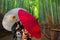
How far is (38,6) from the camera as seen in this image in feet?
6.10

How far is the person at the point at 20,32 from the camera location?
1.51 metres

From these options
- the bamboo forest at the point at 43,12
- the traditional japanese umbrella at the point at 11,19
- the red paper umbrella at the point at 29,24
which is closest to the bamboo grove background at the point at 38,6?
the bamboo forest at the point at 43,12

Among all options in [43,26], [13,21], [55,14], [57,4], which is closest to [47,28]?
[43,26]

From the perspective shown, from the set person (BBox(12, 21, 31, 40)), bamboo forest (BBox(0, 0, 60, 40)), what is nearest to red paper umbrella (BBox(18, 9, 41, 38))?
person (BBox(12, 21, 31, 40))

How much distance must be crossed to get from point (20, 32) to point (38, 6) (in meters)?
0.45

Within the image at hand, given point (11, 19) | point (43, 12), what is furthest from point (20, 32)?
point (43, 12)

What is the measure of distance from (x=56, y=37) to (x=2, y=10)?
71 cm

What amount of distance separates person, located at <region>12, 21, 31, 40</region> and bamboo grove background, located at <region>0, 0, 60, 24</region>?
0.32 metres

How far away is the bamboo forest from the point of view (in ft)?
6.05

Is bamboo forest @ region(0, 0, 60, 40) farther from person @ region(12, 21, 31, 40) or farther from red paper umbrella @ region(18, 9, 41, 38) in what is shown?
red paper umbrella @ region(18, 9, 41, 38)

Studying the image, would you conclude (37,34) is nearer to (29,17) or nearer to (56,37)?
(29,17)

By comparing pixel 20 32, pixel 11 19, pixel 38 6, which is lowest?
pixel 20 32

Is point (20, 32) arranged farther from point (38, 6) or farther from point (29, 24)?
point (38, 6)

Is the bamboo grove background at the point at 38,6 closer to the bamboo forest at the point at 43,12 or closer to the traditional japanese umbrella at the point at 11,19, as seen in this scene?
the bamboo forest at the point at 43,12
